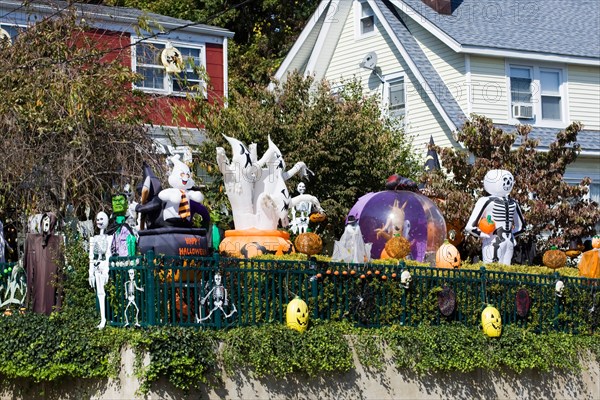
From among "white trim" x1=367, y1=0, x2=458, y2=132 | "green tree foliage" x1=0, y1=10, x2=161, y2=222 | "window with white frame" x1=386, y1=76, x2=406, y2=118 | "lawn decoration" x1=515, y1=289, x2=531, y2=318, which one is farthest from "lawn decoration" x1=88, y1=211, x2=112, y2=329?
"window with white frame" x1=386, y1=76, x2=406, y2=118

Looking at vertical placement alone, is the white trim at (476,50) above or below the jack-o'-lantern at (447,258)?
above

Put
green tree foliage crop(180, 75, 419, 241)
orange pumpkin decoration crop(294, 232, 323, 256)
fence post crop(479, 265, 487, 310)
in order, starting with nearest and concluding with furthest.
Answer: orange pumpkin decoration crop(294, 232, 323, 256), fence post crop(479, 265, 487, 310), green tree foliage crop(180, 75, 419, 241)

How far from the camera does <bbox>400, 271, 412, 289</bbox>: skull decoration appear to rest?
1395 centimetres

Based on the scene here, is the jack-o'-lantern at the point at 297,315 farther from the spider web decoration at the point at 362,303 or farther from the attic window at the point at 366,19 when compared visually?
the attic window at the point at 366,19

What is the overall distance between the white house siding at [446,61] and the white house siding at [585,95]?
9.99 ft

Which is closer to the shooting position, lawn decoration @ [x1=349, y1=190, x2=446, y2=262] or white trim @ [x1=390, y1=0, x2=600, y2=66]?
lawn decoration @ [x1=349, y1=190, x2=446, y2=262]

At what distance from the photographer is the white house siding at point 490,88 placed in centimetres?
2445

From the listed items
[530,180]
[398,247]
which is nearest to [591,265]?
[530,180]

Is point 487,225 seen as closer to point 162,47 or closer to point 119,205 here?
point 119,205

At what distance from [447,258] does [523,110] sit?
33.9ft

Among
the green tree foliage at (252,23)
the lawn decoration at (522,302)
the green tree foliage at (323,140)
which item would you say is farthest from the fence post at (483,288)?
the green tree foliage at (252,23)

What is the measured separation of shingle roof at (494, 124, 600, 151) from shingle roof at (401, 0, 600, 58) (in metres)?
1.86

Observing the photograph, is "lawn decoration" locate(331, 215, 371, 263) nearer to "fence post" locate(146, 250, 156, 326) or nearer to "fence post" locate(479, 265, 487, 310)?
"fence post" locate(479, 265, 487, 310)

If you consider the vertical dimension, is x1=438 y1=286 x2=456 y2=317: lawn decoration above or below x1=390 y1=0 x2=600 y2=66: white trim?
below
